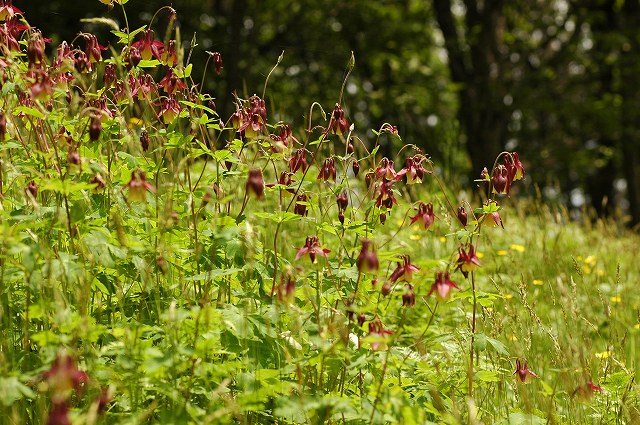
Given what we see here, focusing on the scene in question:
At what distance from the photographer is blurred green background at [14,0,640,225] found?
13.0 meters

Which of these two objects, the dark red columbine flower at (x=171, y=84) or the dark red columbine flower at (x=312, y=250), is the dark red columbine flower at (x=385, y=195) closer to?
the dark red columbine flower at (x=312, y=250)

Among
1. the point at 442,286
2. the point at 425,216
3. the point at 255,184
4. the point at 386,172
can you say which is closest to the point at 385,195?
the point at 386,172

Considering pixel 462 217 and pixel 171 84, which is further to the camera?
pixel 171 84

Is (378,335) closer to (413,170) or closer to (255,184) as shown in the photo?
(255,184)

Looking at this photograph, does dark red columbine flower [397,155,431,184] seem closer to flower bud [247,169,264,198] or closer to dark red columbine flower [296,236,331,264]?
dark red columbine flower [296,236,331,264]

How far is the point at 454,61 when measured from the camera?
13.5m

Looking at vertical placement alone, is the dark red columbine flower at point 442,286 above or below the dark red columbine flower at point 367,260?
below

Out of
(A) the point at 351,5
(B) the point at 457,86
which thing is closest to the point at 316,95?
(A) the point at 351,5

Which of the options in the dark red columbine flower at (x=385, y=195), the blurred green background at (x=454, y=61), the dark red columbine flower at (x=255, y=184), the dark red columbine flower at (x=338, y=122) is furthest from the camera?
the blurred green background at (x=454, y=61)

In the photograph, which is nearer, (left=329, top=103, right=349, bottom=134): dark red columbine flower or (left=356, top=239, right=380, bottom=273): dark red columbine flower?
(left=356, top=239, right=380, bottom=273): dark red columbine flower

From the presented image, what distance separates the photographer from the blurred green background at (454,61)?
513 inches


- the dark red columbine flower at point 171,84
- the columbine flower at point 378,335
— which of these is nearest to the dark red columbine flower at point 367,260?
the columbine flower at point 378,335

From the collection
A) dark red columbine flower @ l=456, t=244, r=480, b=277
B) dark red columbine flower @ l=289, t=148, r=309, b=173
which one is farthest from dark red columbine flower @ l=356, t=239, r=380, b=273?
dark red columbine flower @ l=289, t=148, r=309, b=173

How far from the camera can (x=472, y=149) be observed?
13.1 m
